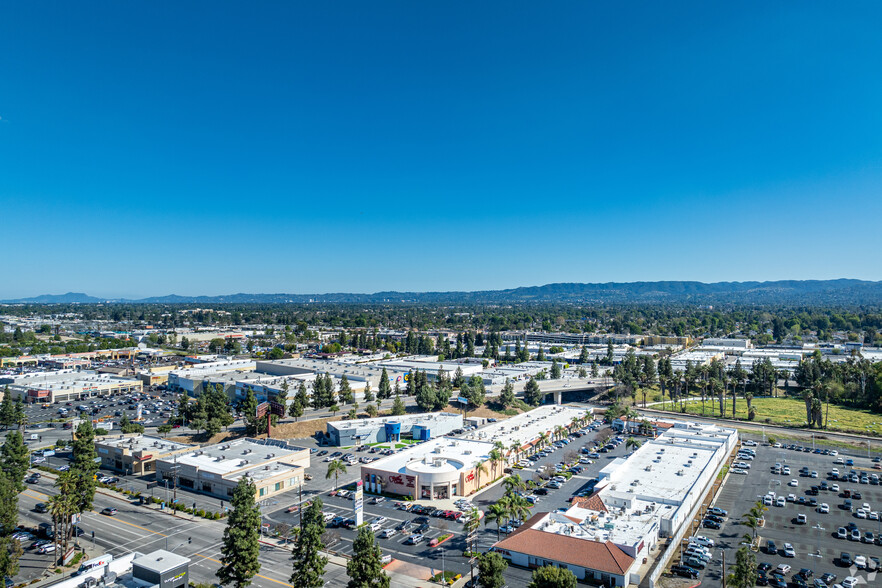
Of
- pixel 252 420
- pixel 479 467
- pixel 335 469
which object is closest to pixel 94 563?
pixel 335 469

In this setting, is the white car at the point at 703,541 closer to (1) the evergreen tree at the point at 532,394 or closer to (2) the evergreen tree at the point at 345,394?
(1) the evergreen tree at the point at 532,394

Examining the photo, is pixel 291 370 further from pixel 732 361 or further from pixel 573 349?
pixel 732 361

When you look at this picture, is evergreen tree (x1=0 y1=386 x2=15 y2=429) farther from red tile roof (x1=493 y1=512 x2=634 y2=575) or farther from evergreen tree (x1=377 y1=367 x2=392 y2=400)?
red tile roof (x1=493 y1=512 x2=634 y2=575)

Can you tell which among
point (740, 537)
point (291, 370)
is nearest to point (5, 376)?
point (291, 370)

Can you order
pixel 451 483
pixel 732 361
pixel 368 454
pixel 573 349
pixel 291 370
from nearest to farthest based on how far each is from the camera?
pixel 451 483 < pixel 368 454 < pixel 291 370 < pixel 732 361 < pixel 573 349

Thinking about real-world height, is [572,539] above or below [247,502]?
below
